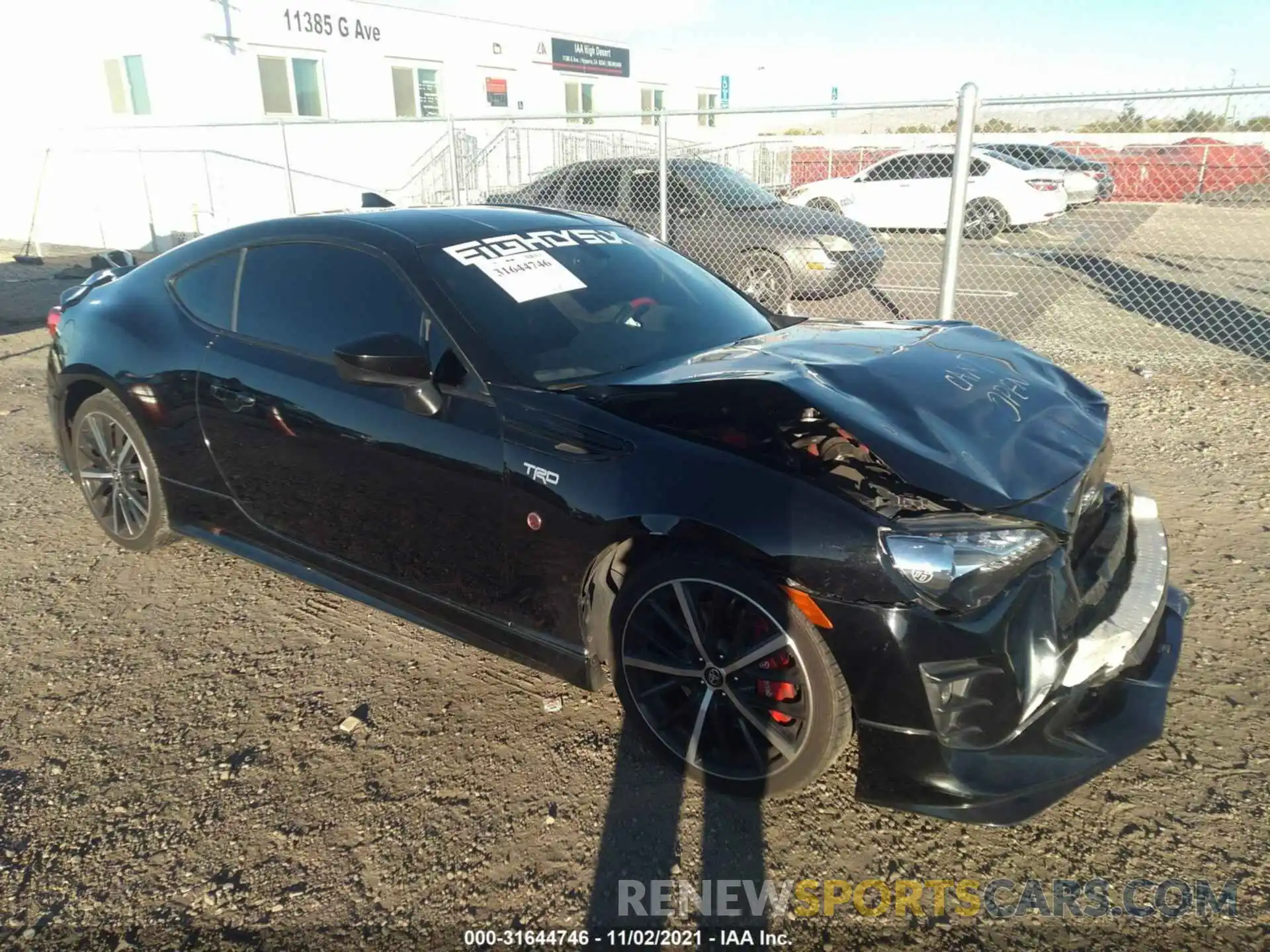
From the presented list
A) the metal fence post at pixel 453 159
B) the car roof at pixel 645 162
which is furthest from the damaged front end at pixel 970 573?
the metal fence post at pixel 453 159

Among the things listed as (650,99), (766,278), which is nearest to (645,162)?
(766,278)

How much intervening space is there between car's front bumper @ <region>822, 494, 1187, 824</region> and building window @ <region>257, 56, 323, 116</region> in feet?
60.9

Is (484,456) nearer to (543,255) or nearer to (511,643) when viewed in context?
(511,643)

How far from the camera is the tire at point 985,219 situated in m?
14.2

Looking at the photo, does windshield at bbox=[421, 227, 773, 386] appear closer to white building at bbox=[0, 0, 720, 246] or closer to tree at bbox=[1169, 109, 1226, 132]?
tree at bbox=[1169, 109, 1226, 132]

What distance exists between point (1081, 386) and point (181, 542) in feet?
13.4

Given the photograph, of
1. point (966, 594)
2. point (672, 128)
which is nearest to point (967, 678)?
point (966, 594)

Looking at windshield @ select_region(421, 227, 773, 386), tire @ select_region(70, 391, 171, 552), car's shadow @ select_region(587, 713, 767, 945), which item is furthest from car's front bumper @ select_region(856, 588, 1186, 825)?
tire @ select_region(70, 391, 171, 552)

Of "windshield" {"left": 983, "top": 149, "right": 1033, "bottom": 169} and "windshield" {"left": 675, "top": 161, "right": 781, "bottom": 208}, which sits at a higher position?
"windshield" {"left": 675, "top": 161, "right": 781, "bottom": 208}

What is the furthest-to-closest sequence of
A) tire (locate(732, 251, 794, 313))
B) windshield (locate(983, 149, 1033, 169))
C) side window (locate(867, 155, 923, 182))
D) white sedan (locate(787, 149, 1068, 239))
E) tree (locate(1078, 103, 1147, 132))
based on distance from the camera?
windshield (locate(983, 149, 1033, 169)) < side window (locate(867, 155, 923, 182)) < white sedan (locate(787, 149, 1068, 239)) < tire (locate(732, 251, 794, 313)) < tree (locate(1078, 103, 1147, 132))

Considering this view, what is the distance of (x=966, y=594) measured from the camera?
7.24 ft

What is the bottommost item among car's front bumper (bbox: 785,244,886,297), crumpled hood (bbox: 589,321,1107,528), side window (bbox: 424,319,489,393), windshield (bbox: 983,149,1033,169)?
car's front bumper (bbox: 785,244,886,297)

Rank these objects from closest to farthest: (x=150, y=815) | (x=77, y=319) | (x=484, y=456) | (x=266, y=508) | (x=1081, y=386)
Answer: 1. (x=150, y=815)
2. (x=484, y=456)
3. (x=1081, y=386)
4. (x=266, y=508)
5. (x=77, y=319)

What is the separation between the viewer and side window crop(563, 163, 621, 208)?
9.66 metres
